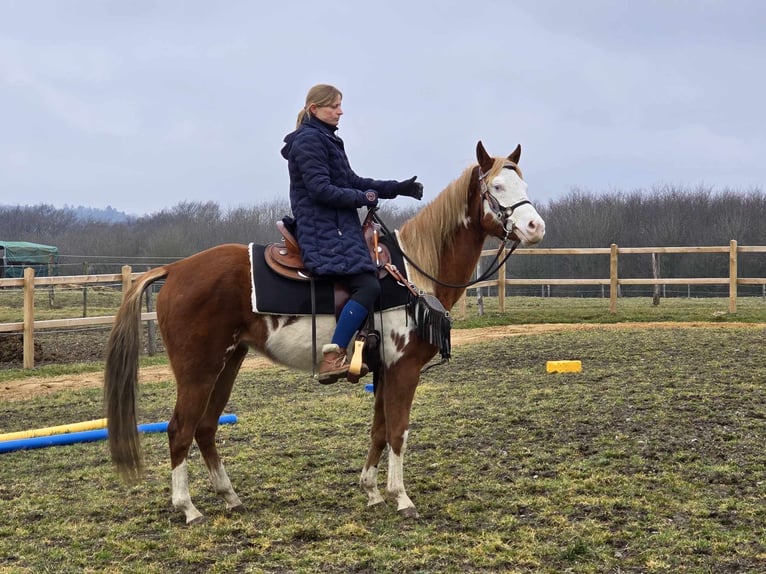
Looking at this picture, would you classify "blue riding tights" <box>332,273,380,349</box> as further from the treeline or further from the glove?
the treeline

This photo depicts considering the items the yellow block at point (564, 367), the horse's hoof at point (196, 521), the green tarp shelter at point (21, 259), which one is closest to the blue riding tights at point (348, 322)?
the horse's hoof at point (196, 521)

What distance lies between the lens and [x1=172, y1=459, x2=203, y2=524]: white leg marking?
429 cm

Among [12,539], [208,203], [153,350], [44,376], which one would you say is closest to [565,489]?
[12,539]

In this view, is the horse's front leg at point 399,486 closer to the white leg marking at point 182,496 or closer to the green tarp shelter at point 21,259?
the white leg marking at point 182,496

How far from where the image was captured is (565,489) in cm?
Result: 458

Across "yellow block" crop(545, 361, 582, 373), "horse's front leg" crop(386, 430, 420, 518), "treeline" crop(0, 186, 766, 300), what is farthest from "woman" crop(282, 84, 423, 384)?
"treeline" crop(0, 186, 766, 300)

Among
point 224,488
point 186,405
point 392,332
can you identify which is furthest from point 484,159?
point 224,488

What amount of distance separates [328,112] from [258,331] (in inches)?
55.1

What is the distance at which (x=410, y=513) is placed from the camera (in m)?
4.30

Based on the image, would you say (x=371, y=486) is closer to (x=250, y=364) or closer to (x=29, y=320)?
(x=250, y=364)

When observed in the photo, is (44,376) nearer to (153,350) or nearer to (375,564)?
(153,350)

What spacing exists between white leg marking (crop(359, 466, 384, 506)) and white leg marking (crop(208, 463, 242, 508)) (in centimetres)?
79

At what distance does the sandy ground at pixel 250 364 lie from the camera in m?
9.61

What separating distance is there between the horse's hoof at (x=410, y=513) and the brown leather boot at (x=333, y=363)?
2.86ft
